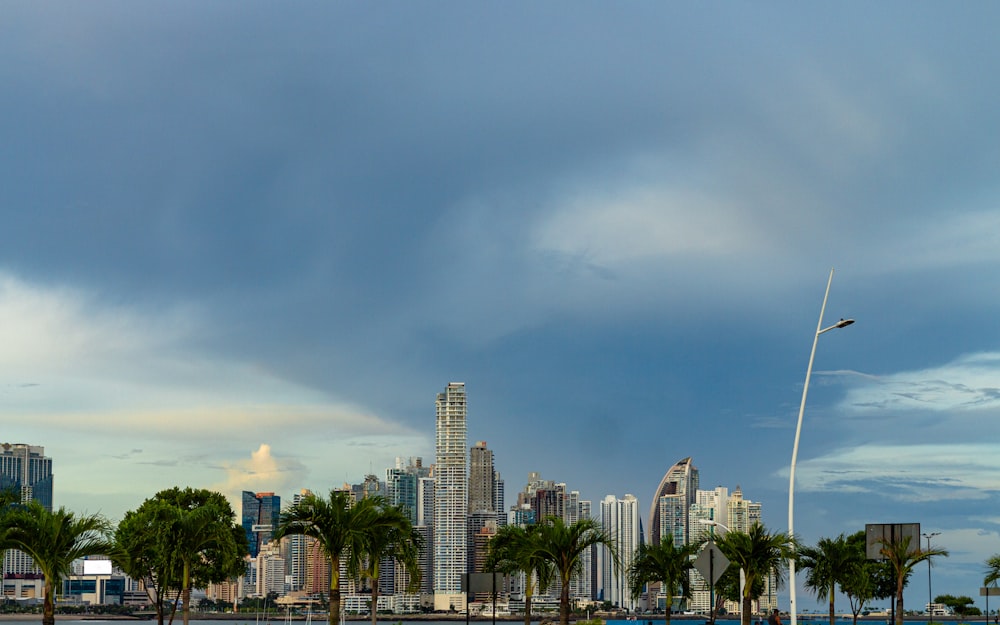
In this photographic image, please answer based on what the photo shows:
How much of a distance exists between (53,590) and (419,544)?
1979cm

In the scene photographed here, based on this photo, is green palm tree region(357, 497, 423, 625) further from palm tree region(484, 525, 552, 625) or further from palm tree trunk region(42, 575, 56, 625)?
palm tree trunk region(42, 575, 56, 625)

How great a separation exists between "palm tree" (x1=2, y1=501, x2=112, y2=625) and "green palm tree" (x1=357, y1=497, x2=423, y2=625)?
30.3ft

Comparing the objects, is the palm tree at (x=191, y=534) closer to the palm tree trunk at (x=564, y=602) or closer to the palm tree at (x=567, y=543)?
the palm tree at (x=567, y=543)

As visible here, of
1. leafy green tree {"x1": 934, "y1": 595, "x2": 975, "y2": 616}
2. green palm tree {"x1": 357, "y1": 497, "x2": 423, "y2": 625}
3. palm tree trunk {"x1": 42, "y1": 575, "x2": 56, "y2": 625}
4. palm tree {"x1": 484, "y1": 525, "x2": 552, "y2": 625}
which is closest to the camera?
palm tree trunk {"x1": 42, "y1": 575, "x2": 56, "y2": 625}

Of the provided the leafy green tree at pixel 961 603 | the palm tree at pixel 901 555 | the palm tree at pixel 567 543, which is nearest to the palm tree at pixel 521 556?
the palm tree at pixel 567 543

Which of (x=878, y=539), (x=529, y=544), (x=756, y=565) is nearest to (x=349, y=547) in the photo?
(x=529, y=544)

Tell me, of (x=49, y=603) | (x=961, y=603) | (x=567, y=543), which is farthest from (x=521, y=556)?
(x=961, y=603)

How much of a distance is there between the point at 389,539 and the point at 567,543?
24.7ft

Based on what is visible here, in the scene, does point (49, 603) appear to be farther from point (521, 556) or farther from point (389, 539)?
point (521, 556)

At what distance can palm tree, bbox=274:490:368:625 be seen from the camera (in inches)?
1484

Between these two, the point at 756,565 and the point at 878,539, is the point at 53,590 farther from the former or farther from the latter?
the point at 878,539

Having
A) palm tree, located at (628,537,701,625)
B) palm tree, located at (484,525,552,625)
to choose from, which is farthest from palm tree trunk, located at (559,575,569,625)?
palm tree, located at (628,537,701,625)

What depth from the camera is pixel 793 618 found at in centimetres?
3762

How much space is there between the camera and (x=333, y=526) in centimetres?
3775
